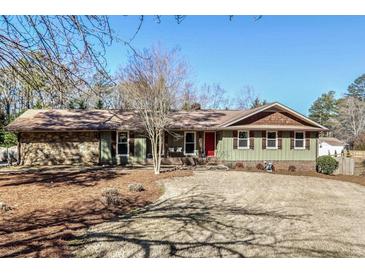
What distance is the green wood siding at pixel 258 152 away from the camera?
614 inches

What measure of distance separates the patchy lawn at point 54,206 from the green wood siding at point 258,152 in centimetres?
535

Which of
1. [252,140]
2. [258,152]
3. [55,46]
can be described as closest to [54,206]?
[55,46]

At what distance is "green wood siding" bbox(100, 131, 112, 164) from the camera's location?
15234 millimetres

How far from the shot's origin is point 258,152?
618 inches

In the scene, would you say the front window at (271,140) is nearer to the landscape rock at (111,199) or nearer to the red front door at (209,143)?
the red front door at (209,143)

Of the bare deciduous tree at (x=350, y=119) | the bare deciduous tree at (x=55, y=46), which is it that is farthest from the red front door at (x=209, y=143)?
the bare deciduous tree at (x=350, y=119)

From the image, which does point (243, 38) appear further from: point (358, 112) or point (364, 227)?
point (358, 112)

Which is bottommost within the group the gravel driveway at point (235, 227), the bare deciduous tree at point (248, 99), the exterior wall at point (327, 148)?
the gravel driveway at point (235, 227)

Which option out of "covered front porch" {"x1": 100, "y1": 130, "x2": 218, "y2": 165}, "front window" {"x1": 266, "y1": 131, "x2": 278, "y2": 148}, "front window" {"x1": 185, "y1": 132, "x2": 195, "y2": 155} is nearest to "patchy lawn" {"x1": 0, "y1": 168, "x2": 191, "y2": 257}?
"covered front porch" {"x1": 100, "y1": 130, "x2": 218, "y2": 165}

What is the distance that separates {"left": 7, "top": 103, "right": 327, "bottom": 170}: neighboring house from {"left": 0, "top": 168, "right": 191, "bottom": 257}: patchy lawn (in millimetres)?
4110

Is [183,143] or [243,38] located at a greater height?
[243,38]
